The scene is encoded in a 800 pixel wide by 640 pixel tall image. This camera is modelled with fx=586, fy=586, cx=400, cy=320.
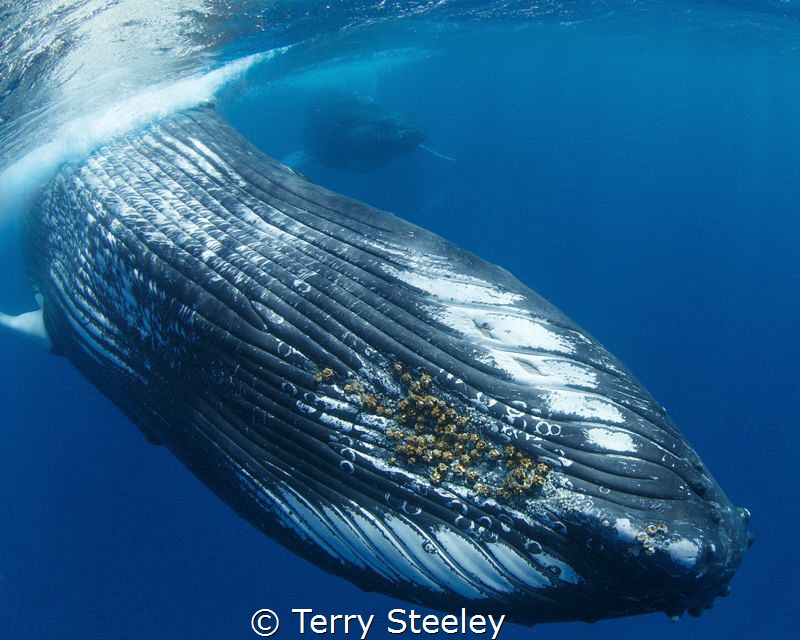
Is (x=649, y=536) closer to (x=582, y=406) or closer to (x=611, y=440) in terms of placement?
(x=611, y=440)

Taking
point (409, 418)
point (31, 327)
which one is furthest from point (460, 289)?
point (31, 327)

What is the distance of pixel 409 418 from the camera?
3.29m

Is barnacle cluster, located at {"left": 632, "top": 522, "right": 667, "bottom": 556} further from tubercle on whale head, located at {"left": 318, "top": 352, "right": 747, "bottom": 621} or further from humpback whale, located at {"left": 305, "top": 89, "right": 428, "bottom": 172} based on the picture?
humpback whale, located at {"left": 305, "top": 89, "right": 428, "bottom": 172}

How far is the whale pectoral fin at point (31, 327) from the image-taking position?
A: 6.81 m

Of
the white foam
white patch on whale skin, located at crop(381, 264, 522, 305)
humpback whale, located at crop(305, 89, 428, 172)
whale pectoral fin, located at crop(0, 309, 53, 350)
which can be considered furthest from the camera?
humpback whale, located at crop(305, 89, 428, 172)

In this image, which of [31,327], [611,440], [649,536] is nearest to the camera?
[649,536]

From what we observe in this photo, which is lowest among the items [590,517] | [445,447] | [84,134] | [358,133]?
[358,133]

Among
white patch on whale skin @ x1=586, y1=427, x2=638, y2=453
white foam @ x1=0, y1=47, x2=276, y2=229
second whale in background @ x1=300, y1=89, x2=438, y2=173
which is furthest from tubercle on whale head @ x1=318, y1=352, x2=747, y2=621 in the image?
second whale in background @ x1=300, y1=89, x2=438, y2=173

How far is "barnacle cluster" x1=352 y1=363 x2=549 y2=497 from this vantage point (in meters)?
3.03

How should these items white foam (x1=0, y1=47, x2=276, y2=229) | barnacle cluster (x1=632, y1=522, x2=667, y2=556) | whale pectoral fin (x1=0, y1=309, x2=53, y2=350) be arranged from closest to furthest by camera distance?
barnacle cluster (x1=632, y1=522, x2=667, y2=556) → whale pectoral fin (x1=0, y1=309, x2=53, y2=350) → white foam (x1=0, y1=47, x2=276, y2=229)

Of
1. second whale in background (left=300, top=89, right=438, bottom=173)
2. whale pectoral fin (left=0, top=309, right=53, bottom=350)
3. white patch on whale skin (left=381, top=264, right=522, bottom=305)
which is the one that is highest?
white patch on whale skin (left=381, top=264, right=522, bottom=305)

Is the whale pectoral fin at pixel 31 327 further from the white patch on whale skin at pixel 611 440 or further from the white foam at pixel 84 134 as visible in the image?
the white patch on whale skin at pixel 611 440

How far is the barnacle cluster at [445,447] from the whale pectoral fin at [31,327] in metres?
5.15

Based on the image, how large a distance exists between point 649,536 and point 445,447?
1080mm
